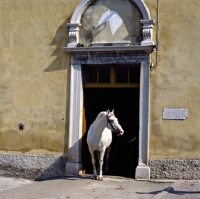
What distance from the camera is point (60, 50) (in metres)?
11.5

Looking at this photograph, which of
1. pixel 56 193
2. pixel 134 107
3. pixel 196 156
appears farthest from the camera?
pixel 134 107

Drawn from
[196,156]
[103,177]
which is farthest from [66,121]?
[196,156]

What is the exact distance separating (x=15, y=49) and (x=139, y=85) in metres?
3.27

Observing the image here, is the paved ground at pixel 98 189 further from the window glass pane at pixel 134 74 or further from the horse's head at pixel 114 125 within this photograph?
the window glass pane at pixel 134 74

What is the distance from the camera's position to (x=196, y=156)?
34.4ft

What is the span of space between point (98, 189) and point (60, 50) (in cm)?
362

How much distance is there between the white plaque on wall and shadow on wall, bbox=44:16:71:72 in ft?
8.69

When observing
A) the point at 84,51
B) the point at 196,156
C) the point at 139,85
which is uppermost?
the point at 84,51

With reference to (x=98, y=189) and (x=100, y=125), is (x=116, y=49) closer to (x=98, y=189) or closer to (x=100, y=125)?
(x=100, y=125)

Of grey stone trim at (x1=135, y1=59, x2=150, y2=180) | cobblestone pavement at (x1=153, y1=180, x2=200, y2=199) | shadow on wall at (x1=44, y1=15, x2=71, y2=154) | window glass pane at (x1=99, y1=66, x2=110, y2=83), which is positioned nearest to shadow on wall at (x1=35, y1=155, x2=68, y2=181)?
shadow on wall at (x1=44, y1=15, x2=71, y2=154)

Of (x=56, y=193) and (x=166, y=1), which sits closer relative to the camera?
(x=56, y=193)

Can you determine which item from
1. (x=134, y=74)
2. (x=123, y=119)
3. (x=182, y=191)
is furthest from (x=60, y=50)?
(x=182, y=191)

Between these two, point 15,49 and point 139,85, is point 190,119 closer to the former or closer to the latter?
point 139,85

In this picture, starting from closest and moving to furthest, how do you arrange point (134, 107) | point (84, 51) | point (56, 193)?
1. point (56, 193)
2. point (84, 51)
3. point (134, 107)
